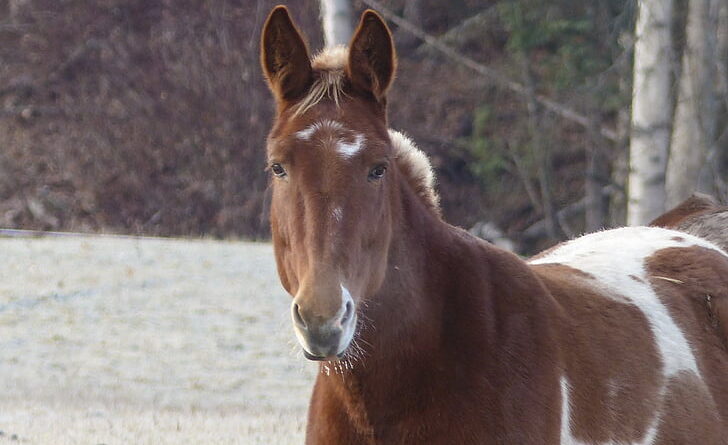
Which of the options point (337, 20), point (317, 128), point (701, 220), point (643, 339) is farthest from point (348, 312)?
point (337, 20)

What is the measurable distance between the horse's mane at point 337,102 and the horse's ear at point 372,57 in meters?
0.06

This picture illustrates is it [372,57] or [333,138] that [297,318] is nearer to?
[333,138]

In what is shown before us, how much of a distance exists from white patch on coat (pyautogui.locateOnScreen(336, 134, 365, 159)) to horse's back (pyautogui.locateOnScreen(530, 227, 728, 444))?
103cm

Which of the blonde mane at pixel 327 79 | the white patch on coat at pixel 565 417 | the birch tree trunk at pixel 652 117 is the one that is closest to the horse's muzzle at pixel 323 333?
the blonde mane at pixel 327 79

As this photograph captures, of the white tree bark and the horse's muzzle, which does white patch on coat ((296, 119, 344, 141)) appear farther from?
the white tree bark

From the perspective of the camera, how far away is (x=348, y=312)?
287 cm

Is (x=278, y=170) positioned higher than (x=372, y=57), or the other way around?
(x=372, y=57)

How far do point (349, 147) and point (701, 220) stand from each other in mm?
2808

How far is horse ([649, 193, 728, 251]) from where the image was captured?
5172 mm

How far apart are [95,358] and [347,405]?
6.45 metres

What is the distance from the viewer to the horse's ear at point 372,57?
3.34m

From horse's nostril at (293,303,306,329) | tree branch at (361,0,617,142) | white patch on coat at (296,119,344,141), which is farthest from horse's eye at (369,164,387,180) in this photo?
tree branch at (361,0,617,142)

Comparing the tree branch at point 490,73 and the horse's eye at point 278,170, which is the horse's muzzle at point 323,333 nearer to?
the horse's eye at point 278,170

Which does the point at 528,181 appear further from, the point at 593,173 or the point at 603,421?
the point at 603,421
